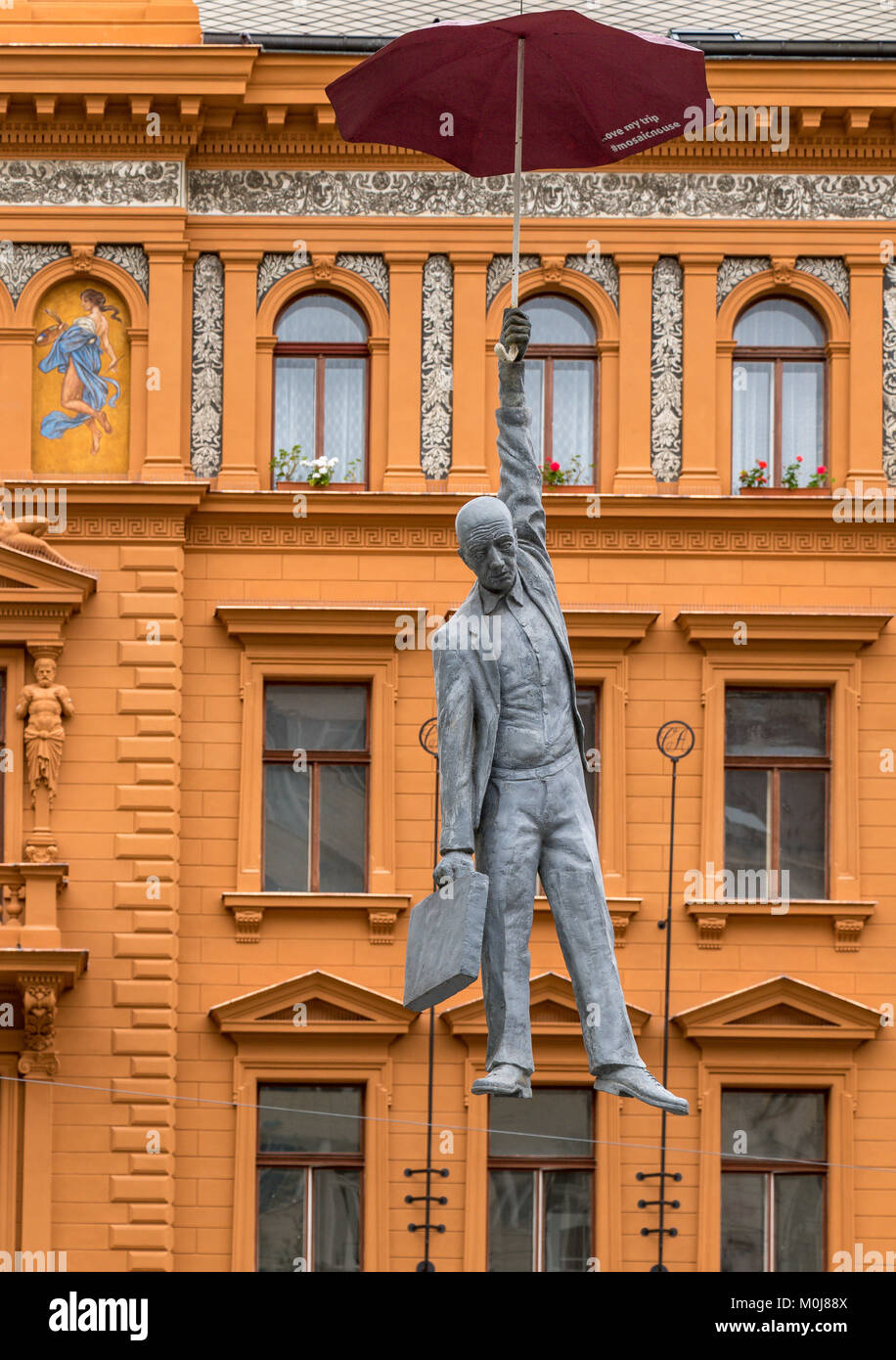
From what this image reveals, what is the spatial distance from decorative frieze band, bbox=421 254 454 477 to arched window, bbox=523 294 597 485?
0.73 m

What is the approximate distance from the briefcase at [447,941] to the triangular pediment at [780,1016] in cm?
1339

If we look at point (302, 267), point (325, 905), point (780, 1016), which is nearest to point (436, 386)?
point (302, 267)

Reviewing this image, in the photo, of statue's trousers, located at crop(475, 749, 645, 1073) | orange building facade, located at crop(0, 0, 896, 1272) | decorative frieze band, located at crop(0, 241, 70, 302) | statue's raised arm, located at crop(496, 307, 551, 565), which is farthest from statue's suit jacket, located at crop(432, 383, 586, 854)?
decorative frieze band, located at crop(0, 241, 70, 302)

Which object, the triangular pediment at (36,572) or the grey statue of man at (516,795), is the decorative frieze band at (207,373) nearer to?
the triangular pediment at (36,572)

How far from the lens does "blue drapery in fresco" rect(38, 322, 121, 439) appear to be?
1070 inches

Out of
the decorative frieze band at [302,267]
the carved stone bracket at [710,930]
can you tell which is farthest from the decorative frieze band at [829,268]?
the carved stone bracket at [710,930]

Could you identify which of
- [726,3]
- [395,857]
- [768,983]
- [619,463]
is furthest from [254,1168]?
[726,3]

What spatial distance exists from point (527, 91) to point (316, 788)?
13.0 metres

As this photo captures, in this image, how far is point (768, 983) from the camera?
2617cm

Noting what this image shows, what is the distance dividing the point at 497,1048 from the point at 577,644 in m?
14.0

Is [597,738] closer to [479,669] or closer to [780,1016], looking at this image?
[780,1016]

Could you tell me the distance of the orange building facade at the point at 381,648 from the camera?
26.1m

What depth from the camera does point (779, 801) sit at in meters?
26.8
